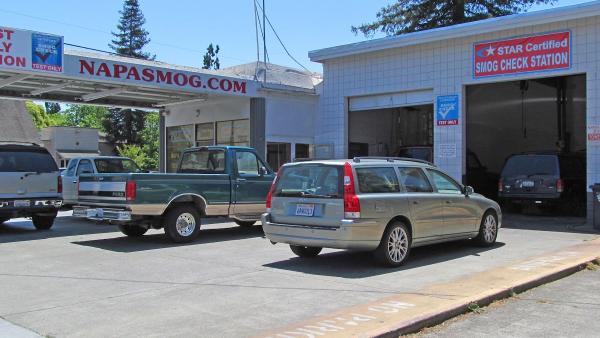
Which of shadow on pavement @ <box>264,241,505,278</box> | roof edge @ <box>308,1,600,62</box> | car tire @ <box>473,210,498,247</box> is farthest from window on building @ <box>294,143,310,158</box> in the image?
car tire @ <box>473,210,498,247</box>

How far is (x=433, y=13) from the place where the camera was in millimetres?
31562

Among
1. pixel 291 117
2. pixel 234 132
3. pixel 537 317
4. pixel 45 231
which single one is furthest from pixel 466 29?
pixel 45 231

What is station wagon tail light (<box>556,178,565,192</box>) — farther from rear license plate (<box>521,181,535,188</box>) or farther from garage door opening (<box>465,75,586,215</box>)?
garage door opening (<box>465,75,586,215</box>)

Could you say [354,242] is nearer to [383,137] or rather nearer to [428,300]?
[428,300]

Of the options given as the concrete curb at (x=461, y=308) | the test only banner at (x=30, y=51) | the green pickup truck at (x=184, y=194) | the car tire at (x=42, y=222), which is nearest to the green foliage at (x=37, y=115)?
the test only banner at (x=30, y=51)

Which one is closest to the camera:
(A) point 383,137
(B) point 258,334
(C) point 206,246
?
(B) point 258,334

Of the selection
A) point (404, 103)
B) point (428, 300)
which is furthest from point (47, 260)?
point (404, 103)

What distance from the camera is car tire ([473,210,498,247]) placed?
10.6 metres

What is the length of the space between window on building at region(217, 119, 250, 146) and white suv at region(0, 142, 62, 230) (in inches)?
300

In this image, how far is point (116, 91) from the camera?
18016mm

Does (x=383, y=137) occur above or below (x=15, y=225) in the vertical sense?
above

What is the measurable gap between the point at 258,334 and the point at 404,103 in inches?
547

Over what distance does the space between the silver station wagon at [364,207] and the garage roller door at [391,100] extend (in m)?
8.29

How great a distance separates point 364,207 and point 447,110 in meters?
9.66
